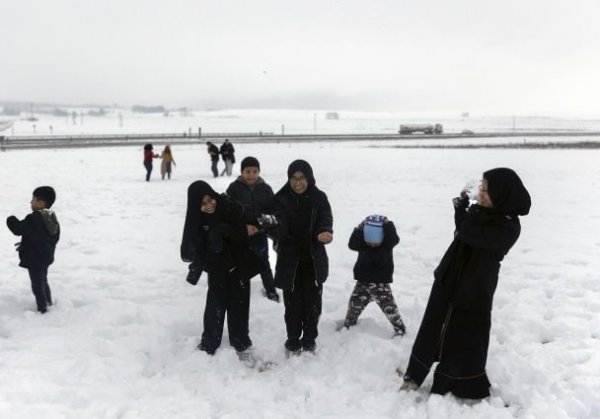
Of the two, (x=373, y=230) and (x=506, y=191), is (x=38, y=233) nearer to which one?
(x=373, y=230)

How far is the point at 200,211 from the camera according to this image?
4.62m

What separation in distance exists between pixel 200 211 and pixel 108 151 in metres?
30.4

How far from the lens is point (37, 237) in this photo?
217 inches

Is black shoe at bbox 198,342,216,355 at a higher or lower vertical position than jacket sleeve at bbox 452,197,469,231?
lower

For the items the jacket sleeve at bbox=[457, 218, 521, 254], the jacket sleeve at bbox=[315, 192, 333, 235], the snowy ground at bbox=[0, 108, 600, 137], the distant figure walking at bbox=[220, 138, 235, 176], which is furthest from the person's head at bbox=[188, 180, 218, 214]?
the snowy ground at bbox=[0, 108, 600, 137]

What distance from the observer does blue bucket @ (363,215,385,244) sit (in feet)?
16.2

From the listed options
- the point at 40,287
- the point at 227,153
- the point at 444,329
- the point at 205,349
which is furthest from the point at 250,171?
the point at 227,153

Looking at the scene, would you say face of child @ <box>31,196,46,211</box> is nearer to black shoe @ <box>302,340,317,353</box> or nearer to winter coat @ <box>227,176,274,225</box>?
winter coat @ <box>227,176,274,225</box>

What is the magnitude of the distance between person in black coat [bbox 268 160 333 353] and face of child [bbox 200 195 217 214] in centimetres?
59

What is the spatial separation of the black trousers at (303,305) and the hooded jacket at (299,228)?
0.09m

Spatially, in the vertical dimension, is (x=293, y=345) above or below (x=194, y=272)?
below

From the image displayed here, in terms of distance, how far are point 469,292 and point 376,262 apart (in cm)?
131

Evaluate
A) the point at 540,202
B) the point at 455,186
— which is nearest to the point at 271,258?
the point at 540,202

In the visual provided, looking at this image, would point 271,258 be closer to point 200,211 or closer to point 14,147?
point 200,211
